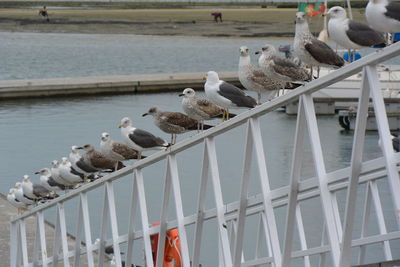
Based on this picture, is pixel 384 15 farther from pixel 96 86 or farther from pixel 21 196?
pixel 96 86

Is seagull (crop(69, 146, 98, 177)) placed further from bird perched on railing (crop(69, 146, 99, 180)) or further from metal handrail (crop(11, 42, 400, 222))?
metal handrail (crop(11, 42, 400, 222))

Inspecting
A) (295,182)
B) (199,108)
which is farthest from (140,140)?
(295,182)

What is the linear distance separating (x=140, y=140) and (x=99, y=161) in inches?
75.8

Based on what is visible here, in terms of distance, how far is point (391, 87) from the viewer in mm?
33562

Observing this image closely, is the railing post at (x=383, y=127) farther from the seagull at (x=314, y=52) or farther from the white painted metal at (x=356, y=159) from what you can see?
the seagull at (x=314, y=52)

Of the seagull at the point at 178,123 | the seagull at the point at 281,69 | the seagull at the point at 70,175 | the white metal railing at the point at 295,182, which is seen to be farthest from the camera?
the seagull at the point at 70,175

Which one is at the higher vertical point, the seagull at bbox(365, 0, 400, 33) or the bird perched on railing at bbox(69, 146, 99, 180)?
the bird perched on railing at bbox(69, 146, 99, 180)

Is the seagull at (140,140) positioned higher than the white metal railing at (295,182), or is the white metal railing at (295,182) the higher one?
the seagull at (140,140)

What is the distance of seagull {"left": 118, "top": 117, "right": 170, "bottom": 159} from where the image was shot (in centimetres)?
833

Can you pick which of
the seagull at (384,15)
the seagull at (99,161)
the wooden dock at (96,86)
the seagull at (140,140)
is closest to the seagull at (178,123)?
the seagull at (140,140)

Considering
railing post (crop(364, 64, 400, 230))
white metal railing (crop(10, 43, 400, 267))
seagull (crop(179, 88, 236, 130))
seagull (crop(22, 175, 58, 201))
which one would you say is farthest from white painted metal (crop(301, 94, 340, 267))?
seagull (crop(22, 175, 58, 201))

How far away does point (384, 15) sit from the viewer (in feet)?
15.0

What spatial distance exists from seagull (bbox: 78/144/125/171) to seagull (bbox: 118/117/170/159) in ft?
2.89

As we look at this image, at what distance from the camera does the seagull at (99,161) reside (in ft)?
32.7
